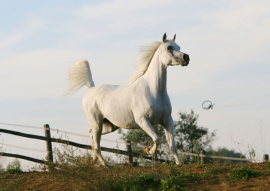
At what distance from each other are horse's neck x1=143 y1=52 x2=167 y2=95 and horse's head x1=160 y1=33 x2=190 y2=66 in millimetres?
155

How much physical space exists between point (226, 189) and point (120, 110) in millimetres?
3659

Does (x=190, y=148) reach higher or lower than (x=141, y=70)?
lower

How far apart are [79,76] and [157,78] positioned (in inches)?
112

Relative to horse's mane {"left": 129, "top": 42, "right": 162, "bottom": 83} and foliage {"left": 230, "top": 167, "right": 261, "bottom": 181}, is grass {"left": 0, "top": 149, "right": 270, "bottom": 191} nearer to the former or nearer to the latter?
foliage {"left": 230, "top": 167, "right": 261, "bottom": 181}

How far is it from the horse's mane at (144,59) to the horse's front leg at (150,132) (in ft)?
3.95

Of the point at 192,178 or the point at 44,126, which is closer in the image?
the point at 192,178

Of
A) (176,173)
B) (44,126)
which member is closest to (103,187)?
(176,173)

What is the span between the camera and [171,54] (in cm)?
889

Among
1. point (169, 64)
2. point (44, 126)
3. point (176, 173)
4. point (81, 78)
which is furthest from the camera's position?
point (44, 126)

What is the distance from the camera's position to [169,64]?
29.5 feet

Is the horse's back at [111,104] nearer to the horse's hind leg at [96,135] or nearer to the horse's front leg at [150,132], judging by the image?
the horse's hind leg at [96,135]

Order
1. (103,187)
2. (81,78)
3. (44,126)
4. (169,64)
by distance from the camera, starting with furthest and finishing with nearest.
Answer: (44,126), (81,78), (169,64), (103,187)

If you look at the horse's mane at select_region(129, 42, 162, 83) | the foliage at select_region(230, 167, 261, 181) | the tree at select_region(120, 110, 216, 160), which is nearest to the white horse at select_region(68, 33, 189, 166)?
the horse's mane at select_region(129, 42, 162, 83)

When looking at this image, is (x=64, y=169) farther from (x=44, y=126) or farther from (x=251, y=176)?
(x=44, y=126)
